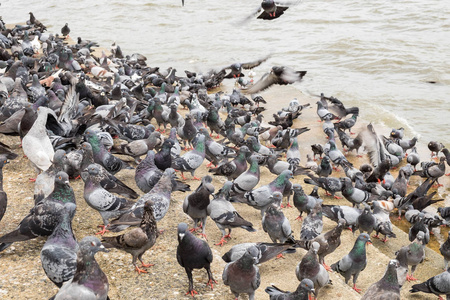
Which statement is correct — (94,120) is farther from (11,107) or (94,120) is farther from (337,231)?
(337,231)

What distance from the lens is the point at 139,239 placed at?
5520 mm

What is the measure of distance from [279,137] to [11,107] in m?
6.85

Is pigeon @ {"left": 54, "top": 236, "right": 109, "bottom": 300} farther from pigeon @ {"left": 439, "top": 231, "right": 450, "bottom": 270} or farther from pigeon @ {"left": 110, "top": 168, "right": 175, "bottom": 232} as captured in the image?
pigeon @ {"left": 439, "top": 231, "right": 450, "bottom": 270}

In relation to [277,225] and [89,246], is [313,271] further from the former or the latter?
[89,246]

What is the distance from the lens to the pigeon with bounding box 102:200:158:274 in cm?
553

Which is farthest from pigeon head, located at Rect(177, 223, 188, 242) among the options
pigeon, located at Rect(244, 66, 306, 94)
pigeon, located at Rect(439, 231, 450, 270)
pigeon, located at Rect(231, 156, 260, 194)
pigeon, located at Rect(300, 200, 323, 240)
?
pigeon, located at Rect(244, 66, 306, 94)

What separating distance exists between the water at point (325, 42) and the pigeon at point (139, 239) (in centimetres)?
1179

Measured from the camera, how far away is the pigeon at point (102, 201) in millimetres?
6492

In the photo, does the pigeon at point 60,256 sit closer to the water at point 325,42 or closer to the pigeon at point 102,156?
the pigeon at point 102,156

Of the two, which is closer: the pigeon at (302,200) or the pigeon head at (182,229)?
the pigeon head at (182,229)

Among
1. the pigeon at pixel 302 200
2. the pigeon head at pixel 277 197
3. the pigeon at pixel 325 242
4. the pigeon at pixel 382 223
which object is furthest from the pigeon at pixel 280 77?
the pigeon at pixel 325 242

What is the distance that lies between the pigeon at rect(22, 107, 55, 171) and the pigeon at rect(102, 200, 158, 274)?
2.45 m

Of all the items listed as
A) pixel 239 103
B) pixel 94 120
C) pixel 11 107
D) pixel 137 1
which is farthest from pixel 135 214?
pixel 137 1

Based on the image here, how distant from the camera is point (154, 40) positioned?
29812 millimetres
